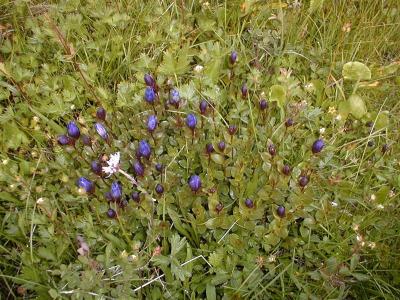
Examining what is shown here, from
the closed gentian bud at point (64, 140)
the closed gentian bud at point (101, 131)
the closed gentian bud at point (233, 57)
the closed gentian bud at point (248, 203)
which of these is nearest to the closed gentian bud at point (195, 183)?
the closed gentian bud at point (248, 203)

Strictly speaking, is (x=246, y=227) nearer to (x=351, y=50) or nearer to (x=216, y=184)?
(x=216, y=184)

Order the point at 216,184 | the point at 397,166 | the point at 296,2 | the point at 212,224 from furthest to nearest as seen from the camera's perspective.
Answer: the point at 296,2
the point at 397,166
the point at 216,184
the point at 212,224

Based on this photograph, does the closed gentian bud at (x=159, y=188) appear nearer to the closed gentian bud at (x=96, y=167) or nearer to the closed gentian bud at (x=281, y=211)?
the closed gentian bud at (x=96, y=167)

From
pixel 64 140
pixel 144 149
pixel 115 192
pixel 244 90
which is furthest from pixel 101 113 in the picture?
pixel 244 90

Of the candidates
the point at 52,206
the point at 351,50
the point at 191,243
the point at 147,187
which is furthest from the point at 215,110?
the point at 351,50

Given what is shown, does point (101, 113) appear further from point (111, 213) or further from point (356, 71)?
point (356, 71)

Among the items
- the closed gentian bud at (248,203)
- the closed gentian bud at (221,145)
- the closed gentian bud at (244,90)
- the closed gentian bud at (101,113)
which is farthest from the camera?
the closed gentian bud at (244,90)

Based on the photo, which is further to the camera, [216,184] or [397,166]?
[397,166]
